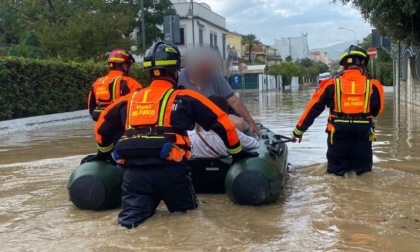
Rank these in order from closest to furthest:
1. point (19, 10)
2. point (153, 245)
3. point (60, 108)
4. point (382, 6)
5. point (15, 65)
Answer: point (153, 245) → point (382, 6) → point (15, 65) → point (60, 108) → point (19, 10)

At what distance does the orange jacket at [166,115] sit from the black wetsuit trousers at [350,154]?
205 centimetres

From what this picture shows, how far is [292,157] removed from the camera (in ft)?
29.2

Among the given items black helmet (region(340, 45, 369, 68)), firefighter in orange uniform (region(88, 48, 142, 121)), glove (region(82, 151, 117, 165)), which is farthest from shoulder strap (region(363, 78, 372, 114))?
glove (region(82, 151, 117, 165))

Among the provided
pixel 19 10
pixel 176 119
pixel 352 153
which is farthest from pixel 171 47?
pixel 19 10

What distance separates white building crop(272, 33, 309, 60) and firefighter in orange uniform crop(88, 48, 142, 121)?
149m

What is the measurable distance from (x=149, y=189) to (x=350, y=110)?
2.79m

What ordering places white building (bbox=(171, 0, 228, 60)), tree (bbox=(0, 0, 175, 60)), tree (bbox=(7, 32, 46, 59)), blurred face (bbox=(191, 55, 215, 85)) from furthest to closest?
white building (bbox=(171, 0, 228, 60)), tree (bbox=(0, 0, 175, 60)), tree (bbox=(7, 32, 46, 59)), blurred face (bbox=(191, 55, 215, 85))

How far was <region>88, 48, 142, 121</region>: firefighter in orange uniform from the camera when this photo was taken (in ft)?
22.5

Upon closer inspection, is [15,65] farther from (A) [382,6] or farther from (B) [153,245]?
(B) [153,245]

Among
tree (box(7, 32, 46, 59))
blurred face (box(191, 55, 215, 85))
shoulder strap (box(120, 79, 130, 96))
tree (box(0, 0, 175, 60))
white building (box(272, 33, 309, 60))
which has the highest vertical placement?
white building (box(272, 33, 309, 60))

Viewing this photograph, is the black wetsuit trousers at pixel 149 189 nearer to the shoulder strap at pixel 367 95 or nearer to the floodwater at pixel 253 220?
the floodwater at pixel 253 220

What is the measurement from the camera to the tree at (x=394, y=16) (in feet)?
35.5

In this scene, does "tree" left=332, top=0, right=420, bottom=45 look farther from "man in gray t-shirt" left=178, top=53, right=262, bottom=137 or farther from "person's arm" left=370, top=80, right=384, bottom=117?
"man in gray t-shirt" left=178, top=53, right=262, bottom=137

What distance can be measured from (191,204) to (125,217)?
0.59m
